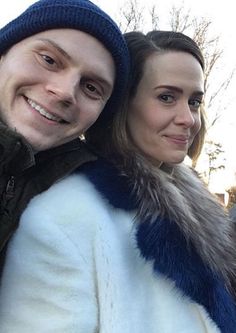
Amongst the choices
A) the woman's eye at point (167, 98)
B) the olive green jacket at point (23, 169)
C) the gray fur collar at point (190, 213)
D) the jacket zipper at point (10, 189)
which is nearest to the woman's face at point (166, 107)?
the woman's eye at point (167, 98)

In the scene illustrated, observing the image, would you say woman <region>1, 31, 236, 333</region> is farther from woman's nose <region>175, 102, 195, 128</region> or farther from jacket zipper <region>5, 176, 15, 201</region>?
jacket zipper <region>5, 176, 15, 201</region>

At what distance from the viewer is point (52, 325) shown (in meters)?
1.58

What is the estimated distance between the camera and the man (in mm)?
1581

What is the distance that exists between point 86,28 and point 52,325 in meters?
0.98

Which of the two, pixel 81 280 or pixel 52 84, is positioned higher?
pixel 52 84

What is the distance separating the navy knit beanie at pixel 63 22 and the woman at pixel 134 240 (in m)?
0.42

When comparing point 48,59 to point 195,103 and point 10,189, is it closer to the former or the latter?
point 10,189

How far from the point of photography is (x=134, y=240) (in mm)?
1779

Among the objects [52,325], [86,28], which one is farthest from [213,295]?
[86,28]

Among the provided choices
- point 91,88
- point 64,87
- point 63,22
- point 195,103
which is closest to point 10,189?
point 64,87

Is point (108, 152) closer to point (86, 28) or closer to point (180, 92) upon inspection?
point (180, 92)

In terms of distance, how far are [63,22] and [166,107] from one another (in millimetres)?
631

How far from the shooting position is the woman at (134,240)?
1622mm

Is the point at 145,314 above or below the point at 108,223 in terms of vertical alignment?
below
